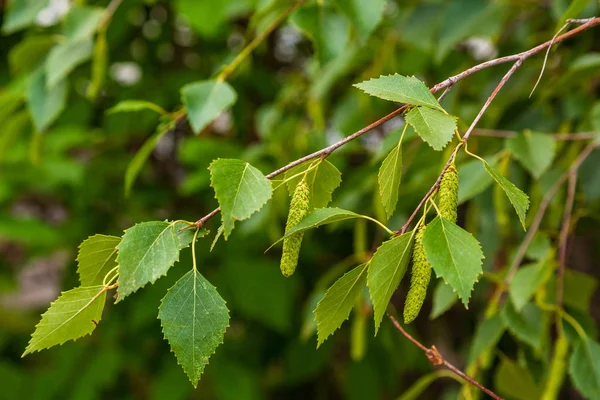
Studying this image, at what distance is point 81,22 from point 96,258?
57 cm

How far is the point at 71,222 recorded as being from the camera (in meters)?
1.61

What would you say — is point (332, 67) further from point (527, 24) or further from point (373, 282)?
point (373, 282)

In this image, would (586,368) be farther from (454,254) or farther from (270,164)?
(270,164)

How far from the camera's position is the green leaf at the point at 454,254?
44 centimetres

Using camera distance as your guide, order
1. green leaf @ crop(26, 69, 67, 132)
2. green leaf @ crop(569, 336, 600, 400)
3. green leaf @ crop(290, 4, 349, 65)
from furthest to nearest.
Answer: green leaf @ crop(26, 69, 67, 132) → green leaf @ crop(290, 4, 349, 65) → green leaf @ crop(569, 336, 600, 400)

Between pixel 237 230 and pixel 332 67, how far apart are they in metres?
0.47

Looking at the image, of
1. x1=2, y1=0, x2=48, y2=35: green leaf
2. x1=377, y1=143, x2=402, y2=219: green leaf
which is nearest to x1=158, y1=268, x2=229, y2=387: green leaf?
x1=377, y1=143, x2=402, y2=219: green leaf

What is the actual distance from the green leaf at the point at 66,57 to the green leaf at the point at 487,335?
24.0 inches

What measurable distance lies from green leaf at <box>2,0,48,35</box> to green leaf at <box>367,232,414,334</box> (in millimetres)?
764

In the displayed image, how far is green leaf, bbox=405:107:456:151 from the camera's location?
1.52 feet

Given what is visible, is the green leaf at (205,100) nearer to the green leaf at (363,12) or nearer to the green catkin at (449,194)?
the green leaf at (363,12)

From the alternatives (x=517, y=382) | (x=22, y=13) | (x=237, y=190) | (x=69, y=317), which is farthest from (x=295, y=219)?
(x=22, y=13)

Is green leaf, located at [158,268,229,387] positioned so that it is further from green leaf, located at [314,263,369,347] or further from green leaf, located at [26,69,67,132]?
green leaf, located at [26,69,67,132]

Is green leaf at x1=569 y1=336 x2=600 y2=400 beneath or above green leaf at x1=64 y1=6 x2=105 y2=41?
beneath
